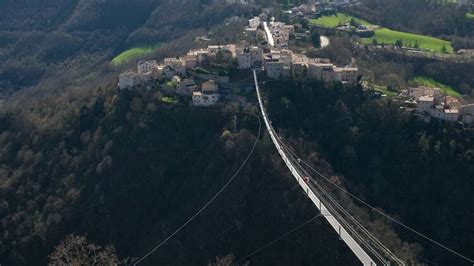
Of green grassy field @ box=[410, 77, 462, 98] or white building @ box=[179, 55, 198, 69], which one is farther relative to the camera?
green grassy field @ box=[410, 77, 462, 98]

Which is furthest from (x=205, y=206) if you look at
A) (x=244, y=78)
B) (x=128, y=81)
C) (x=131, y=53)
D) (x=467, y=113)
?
(x=131, y=53)

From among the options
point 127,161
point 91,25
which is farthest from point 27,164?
point 91,25

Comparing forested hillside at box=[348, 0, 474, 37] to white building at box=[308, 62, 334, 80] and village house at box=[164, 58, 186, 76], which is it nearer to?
white building at box=[308, 62, 334, 80]

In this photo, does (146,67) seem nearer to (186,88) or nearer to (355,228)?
(186,88)

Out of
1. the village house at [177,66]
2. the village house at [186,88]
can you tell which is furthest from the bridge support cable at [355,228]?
the village house at [177,66]

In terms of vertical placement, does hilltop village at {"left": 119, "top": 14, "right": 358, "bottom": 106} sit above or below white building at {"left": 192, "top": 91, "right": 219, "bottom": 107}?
above

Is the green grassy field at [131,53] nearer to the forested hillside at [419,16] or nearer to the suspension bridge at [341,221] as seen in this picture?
the forested hillside at [419,16]

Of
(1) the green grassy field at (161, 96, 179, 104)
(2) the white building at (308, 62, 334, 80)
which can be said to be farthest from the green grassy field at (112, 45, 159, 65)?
(2) the white building at (308, 62, 334, 80)
